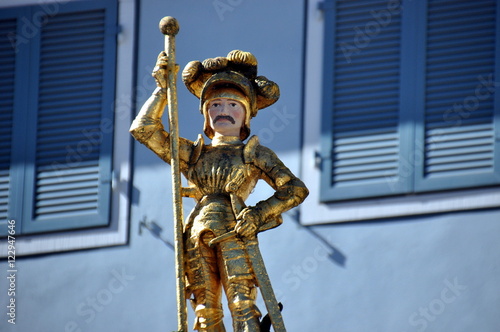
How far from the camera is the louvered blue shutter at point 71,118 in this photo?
15000mm

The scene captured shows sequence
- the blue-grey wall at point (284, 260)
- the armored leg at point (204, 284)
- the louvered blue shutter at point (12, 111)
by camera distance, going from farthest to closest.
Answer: the louvered blue shutter at point (12, 111) < the blue-grey wall at point (284, 260) < the armored leg at point (204, 284)

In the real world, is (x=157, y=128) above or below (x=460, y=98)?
below

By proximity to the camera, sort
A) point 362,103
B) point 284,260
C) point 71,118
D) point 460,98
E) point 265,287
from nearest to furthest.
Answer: point 265,287 → point 284,260 → point 460,98 → point 362,103 → point 71,118

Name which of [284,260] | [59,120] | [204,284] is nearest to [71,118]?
[59,120]

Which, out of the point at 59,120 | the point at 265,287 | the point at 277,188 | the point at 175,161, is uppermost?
the point at 59,120

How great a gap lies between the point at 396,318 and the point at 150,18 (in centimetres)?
326

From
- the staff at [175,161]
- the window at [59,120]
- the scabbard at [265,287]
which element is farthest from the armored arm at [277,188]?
the window at [59,120]

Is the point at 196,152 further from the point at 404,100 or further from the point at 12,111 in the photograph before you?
the point at 12,111

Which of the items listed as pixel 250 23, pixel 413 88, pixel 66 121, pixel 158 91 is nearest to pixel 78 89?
pixel 66 121

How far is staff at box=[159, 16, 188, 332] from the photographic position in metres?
10.1

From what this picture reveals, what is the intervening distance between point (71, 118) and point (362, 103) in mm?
2277

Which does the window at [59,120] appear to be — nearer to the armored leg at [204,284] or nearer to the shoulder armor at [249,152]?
the shoulder armor at [249,152]

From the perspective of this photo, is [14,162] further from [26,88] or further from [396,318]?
[396,318]

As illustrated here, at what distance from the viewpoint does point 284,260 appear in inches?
557
